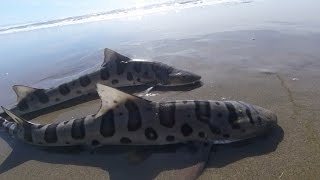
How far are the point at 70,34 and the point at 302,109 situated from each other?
14.9 m

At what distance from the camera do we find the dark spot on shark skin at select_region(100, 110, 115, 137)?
19.3ft

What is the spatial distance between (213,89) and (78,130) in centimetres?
296

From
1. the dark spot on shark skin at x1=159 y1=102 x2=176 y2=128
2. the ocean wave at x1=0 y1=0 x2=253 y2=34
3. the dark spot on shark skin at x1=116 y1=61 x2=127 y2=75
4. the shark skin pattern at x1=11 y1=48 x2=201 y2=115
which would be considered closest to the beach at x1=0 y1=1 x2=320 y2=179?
the dark spot on shark skin at x1=159 y1=102 x2=176 y2=128

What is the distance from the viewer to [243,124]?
18.4 ft

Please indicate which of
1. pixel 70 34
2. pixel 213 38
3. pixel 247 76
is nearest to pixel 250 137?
pixel 247 76

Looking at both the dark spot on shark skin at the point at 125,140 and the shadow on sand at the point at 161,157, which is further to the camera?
the dark spot on shark skin at the point at 125,140

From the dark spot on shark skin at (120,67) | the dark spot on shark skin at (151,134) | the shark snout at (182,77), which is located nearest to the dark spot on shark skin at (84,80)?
the dark spot on shark skin at (120,67)

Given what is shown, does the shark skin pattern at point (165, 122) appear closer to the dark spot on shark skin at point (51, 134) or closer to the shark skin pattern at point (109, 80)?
the dark spot on shark skin at point (51, 134)

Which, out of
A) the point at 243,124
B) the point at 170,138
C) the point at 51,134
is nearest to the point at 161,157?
the point at 170,138

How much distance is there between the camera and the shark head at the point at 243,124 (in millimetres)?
5578

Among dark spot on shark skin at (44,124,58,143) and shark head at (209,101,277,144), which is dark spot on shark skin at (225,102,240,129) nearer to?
shark head at (209,101,277,144)

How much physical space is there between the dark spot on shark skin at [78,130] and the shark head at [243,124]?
5.91ft

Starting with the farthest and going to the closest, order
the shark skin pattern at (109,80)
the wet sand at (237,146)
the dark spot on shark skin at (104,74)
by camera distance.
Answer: the dark spot on shark skin at (104,74) < the shark skin pattern at (109,80) < the wet sand at (237,146)

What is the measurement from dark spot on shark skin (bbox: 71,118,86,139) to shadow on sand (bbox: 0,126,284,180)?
21 centimetres
